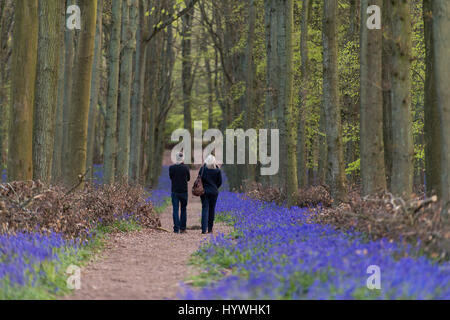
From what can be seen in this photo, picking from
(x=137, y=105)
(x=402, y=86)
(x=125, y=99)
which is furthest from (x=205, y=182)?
(x=137, y=105)

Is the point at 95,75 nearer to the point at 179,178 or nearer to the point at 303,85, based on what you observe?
the point at 179,178

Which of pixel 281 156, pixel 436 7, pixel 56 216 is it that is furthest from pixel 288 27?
pixel 56 216

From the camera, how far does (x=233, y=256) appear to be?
807cm

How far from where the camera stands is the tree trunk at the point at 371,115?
32.4 feet

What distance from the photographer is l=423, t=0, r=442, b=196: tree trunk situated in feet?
28.0

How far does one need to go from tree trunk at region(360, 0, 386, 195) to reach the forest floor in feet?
12.1

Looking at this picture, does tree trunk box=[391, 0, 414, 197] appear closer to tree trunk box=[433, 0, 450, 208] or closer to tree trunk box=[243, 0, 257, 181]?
tree trunk box=[433, 0, 450, 208]

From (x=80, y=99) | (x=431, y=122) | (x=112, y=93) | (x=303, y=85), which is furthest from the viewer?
(x=303, y=85)

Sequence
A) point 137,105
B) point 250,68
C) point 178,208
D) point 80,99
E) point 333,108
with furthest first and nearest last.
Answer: point 250,68, point 137,105, point 178,208, point 80,99, point 333,108

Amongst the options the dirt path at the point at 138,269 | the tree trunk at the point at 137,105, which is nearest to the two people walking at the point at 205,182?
the dirt path at the point at 138,269

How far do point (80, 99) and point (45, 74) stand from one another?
1360 mm

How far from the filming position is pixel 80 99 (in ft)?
40.8

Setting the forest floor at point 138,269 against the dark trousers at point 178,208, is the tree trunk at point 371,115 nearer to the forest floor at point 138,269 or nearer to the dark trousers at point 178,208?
the forest floor at point 138,269
